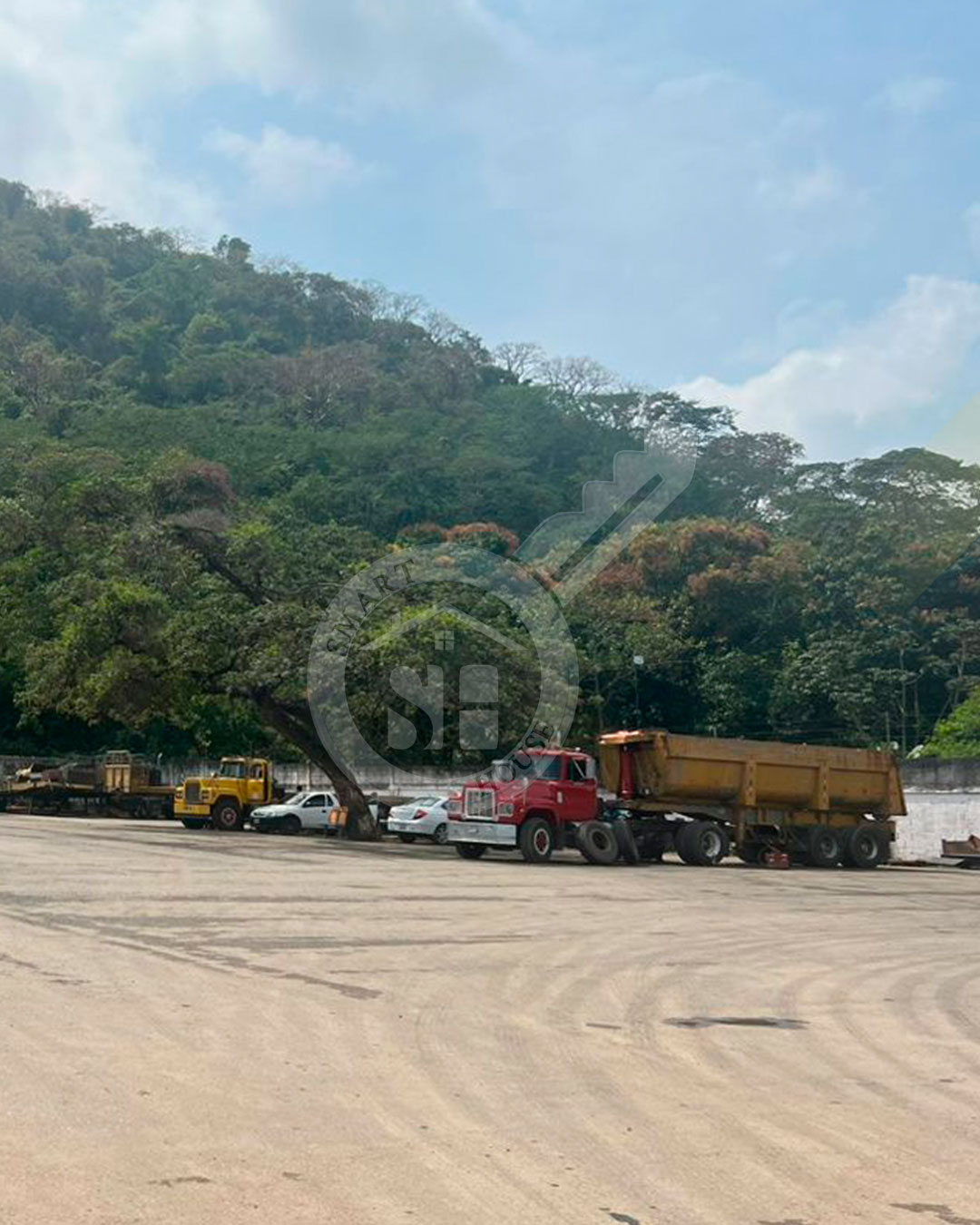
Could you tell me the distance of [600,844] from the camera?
28.7m

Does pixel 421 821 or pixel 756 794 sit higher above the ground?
pixel 756 794

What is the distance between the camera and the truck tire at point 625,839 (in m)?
28.8

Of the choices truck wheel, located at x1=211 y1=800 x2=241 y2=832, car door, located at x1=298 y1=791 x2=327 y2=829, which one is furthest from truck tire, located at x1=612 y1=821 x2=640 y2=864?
truck wheel, located at x1=211 y1=800 x2=241 y2=832

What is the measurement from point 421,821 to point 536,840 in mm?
8844

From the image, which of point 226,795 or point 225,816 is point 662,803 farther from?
point 226,795

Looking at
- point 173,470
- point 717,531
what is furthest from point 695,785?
point 717,531

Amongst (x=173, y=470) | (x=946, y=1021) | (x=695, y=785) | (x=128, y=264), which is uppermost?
(x=128, y=264)

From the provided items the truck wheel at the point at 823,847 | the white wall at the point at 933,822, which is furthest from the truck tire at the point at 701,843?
the white wall at the point at 933,822

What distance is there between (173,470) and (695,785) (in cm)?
2396

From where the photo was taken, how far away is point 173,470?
153 ft

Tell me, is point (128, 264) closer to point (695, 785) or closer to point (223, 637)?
point (223, 637)

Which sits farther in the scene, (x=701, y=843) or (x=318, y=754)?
(x=318, y=754)

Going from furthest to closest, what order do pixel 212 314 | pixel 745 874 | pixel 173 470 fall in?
pixel 212 314 → pixel 173 470 → pixel 745 874

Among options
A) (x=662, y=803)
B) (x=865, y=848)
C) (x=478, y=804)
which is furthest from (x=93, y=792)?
(x=865, y=848)
